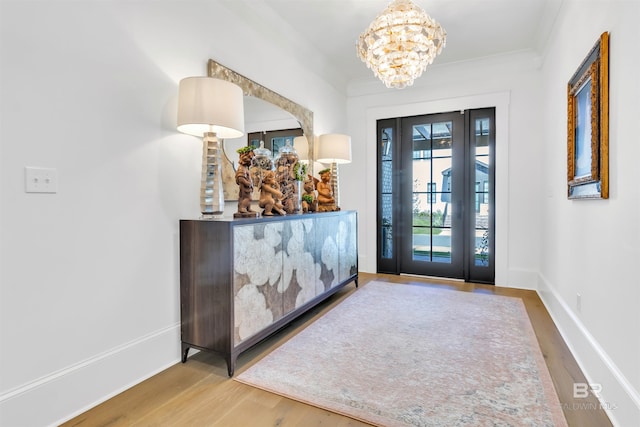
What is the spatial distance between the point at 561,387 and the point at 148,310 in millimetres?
2383

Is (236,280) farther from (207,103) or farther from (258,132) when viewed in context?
(258,132)

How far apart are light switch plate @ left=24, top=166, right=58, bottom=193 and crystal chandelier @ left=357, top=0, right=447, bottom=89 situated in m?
2.20

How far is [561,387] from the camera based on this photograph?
5.93 ft

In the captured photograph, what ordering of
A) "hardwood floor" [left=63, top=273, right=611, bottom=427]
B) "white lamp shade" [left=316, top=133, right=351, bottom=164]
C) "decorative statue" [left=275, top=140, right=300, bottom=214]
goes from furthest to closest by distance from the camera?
"white lamp shade" [left=316, top=133, right=351, bottom=164] < "decorative statue" [left=275, top=140, right=300, bottom=214] < "hardwood floor" [left=63, top=273, right=611, bottom=427]

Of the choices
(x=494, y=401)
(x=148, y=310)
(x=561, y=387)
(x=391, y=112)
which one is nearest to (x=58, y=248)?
(x=148, y=310)

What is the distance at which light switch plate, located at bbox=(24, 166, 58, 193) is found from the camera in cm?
148

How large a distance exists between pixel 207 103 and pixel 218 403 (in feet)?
5.45

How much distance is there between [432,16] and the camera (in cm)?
310

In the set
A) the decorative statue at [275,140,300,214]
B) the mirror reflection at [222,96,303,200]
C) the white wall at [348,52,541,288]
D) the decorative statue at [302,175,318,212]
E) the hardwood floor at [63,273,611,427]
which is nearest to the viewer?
the hardwood floor at [63,273,611,427]

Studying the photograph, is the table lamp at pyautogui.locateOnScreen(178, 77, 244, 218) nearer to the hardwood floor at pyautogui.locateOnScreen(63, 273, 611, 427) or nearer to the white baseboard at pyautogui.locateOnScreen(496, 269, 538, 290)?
the hardwood floor at pyautogui.locateOnScreen(63, 273, 611, 427)

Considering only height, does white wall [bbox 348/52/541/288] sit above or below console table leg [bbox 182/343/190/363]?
above

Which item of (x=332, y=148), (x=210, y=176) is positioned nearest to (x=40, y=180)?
(x=210, y=176)

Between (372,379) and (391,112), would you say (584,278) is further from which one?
(391,112)

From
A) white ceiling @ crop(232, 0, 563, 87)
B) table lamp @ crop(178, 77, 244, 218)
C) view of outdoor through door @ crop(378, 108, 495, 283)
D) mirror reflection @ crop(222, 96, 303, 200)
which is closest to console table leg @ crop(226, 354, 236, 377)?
table lamp @ crop(178, 77, 244, 218)
